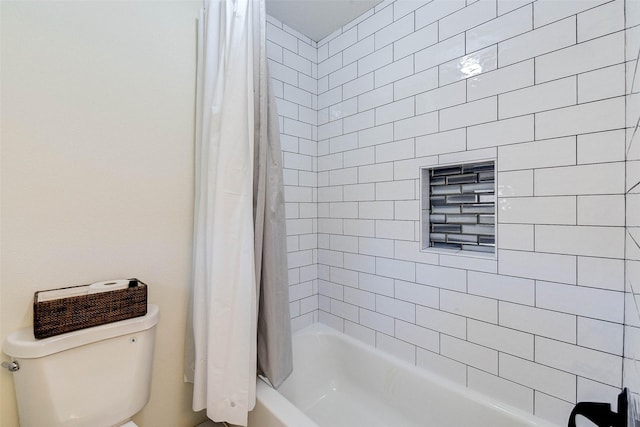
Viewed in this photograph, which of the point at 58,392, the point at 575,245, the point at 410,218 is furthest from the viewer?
the point at 410,218

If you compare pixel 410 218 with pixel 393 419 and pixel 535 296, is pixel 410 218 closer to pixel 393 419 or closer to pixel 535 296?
pixel 535 296

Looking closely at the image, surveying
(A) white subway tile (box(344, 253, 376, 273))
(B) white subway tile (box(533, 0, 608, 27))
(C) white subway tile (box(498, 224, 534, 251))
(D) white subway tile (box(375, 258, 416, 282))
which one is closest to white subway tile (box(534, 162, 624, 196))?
(C) white subway tile (box(498, 224, 534, 251))

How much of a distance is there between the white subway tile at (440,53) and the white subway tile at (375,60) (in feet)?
0.60

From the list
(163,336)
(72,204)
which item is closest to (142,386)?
(163,336)

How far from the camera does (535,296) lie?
1150 mm

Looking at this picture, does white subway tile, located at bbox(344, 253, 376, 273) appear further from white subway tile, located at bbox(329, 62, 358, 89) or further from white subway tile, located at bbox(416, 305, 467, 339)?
white subway tile, located at bbox(329, 62, 358, 89)

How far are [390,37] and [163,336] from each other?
1.97m

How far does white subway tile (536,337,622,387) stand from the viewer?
99 centimetres

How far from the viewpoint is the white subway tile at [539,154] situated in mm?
1067

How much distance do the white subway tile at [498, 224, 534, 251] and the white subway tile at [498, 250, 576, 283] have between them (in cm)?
3

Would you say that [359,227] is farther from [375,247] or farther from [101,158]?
[101,158]

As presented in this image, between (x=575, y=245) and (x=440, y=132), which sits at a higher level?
(x=440, y=132)

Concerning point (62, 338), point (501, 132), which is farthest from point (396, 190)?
point (62, 338)

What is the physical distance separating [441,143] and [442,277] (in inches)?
26.4
